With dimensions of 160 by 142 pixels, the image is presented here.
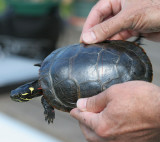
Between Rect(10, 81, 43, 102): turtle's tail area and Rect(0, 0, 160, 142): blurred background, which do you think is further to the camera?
Rect(0, 0, 160, 142): blurred background

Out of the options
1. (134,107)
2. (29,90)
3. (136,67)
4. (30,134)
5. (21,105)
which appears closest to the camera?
(134,107)

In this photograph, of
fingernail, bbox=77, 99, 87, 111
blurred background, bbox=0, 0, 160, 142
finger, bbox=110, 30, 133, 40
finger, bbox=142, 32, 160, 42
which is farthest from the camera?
blurred background, bbox=0, 0, 160, 142

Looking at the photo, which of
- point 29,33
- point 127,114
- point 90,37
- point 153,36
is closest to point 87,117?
point 127,114

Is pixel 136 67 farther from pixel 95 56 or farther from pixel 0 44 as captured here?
pixel 0 44

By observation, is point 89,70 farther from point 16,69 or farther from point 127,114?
point 16,69

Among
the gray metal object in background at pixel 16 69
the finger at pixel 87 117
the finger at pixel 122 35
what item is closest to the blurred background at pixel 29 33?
the gray metal object in background at pixel 16 69

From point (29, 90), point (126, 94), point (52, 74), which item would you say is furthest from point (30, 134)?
point (126, 94)

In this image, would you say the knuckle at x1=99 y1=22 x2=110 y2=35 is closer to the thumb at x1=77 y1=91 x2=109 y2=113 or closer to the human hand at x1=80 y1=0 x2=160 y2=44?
the human hand at x1=80 y1=0 x2=160 y2=44

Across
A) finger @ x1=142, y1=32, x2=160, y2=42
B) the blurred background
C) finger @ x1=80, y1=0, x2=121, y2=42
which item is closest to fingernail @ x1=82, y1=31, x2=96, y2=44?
finger @ x1=80, y1=0, x2=121, y2=42
